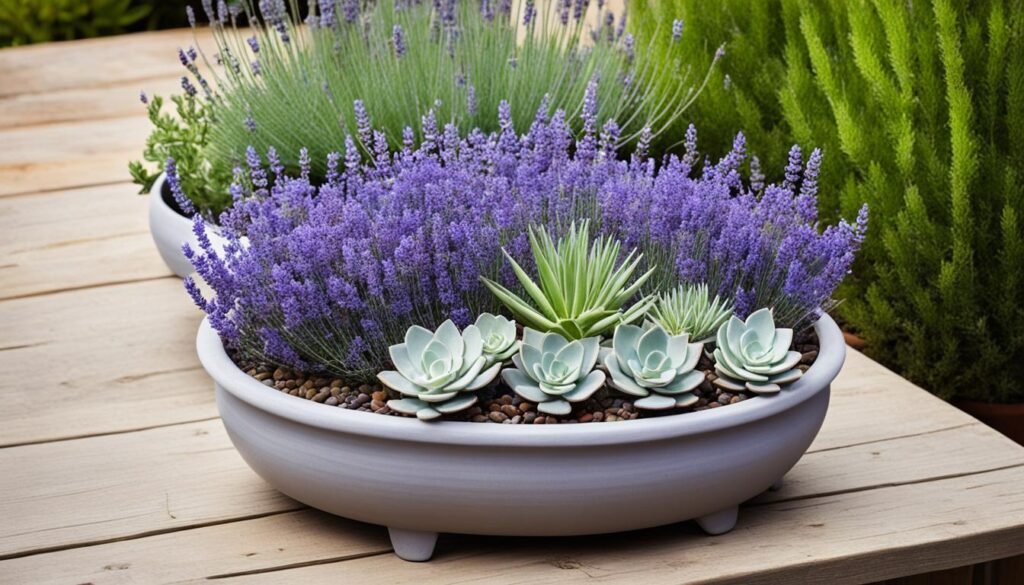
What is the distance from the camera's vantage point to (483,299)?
1660 millimetres

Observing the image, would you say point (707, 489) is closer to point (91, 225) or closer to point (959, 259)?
point (959, 259)

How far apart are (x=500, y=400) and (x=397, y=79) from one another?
47.0 inches

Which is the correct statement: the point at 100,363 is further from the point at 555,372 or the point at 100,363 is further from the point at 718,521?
the point at 718,521

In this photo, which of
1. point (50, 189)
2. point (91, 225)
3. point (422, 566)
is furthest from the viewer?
point (50, 189)

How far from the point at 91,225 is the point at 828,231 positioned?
6.58 feet

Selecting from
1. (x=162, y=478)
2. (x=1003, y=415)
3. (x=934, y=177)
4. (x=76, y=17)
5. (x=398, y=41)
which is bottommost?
(x=76, y=17)

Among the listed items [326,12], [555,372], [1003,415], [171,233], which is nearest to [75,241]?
[171,233]

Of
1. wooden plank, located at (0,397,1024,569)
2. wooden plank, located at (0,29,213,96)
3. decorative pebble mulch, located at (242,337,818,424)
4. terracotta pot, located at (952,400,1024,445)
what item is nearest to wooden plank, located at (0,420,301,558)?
wooden plank, located at (0,397,1024,569)

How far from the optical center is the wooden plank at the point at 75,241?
2689mm

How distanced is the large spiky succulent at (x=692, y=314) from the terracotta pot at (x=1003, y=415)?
0.99 meters

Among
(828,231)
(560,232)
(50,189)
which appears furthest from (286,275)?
(50,189)

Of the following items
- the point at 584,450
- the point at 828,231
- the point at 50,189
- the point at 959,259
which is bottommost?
the point at 50,189

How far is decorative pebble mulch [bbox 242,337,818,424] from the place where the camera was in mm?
1473

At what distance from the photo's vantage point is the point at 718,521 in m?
1.56
